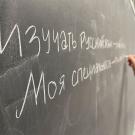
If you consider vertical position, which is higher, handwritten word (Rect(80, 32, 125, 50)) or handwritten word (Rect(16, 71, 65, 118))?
handwritten word (Rect(80, 32, 125, 50))

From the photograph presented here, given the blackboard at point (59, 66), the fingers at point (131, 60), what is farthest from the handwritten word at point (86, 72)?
the fingers at point (131, 60)

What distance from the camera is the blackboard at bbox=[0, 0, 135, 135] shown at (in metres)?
0.63

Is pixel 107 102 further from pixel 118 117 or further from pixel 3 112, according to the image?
pixel 3 112

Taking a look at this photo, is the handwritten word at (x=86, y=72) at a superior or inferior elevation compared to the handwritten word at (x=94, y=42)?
inferior

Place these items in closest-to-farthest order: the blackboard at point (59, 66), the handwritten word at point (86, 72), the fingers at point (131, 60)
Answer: the blackboard at point (59, 66)
the handwritten word at point (86, 72)
the fingers at point (131, 60)

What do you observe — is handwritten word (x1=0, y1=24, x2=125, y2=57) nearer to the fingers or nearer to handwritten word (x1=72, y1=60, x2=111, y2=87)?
handwritten word (x1=72, y1=60, x2=111, y2=87)

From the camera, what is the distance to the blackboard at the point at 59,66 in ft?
2.06

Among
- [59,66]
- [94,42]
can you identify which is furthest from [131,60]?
[59,66]

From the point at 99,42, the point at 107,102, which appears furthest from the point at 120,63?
the point at 99,42

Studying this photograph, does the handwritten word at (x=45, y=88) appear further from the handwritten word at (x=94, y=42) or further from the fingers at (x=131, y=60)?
the fingers at (x=131, y=60)

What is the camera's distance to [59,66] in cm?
83

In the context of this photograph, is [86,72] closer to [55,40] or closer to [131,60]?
[55,40]

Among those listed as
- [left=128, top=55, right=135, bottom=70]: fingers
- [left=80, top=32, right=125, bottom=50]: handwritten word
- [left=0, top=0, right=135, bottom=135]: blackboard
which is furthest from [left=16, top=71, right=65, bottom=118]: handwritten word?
[left=128, top=55, right=135, bottom=70]: fingers

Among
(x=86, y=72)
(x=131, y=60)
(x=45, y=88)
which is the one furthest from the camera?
(x=131, y=60)
